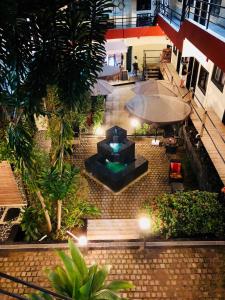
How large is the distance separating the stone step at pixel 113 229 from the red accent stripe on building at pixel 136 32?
13.7 m

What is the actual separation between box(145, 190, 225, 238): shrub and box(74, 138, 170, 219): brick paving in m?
1.77

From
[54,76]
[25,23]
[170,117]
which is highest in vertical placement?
[25,23]

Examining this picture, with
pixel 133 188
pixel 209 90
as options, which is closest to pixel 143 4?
pixel 209 90

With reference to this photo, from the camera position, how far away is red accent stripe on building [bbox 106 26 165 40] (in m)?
17.8

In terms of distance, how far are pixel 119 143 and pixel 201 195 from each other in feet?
13.1

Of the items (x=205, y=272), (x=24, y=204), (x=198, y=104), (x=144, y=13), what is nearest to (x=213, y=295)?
(x=205, y=272)

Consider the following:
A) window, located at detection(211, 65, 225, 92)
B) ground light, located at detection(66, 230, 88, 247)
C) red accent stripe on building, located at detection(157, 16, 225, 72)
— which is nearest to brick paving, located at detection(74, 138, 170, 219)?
ground light, located at detection(66, 230, 88, 247)

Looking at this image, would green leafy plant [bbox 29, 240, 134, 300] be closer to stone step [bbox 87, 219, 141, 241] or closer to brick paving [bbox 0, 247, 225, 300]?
brick paving [bbox 0, 247, 225, 300]

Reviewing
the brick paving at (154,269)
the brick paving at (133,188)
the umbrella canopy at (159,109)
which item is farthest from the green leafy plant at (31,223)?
the umbrella canopy at (159,109)

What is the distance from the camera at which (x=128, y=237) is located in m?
7.30

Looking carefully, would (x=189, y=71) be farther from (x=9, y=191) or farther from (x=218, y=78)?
(x=9, y=191)

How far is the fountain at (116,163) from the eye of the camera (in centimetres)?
951

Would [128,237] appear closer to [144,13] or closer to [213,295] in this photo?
[213,295]

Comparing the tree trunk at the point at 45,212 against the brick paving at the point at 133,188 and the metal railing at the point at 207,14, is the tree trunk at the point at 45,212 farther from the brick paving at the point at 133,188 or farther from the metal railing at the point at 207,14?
the metal railing at the point at 207,14
